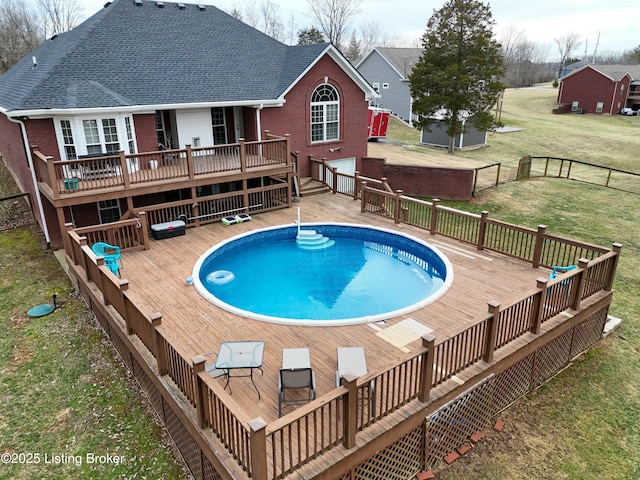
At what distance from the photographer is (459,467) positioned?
6.81 meters

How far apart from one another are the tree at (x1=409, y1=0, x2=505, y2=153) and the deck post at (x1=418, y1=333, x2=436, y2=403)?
913 inches

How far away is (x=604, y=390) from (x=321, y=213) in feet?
33.3

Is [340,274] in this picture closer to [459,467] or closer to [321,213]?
[321,213]

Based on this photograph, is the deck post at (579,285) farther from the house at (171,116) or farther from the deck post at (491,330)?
the house at (171,116)

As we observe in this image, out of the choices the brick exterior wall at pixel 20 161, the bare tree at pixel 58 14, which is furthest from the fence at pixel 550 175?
the bare tree at pixel 58 14

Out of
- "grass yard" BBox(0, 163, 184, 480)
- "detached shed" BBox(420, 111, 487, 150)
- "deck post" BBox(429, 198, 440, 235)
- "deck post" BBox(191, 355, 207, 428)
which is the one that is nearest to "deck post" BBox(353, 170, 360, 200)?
"deck post" BBox(429, 198, 440, 235)

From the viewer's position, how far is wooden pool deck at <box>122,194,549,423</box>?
24.5ft

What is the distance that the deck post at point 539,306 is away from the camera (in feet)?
26.1

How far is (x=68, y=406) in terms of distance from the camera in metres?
7.90

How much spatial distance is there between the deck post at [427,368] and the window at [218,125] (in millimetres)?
14605

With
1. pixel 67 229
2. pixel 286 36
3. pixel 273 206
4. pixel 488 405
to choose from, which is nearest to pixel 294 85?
pixel 273 206

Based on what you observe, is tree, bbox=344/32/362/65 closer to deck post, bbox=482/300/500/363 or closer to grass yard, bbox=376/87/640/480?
grass yard, bbox=376/87/640/480

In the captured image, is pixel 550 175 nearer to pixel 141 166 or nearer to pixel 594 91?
pixel 141 166

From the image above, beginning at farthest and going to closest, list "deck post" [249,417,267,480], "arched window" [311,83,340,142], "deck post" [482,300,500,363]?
→ "arched window" [311,83,340,142] → "deck post" [482,300,500,363] → "deck post" [249,417,267,480]
